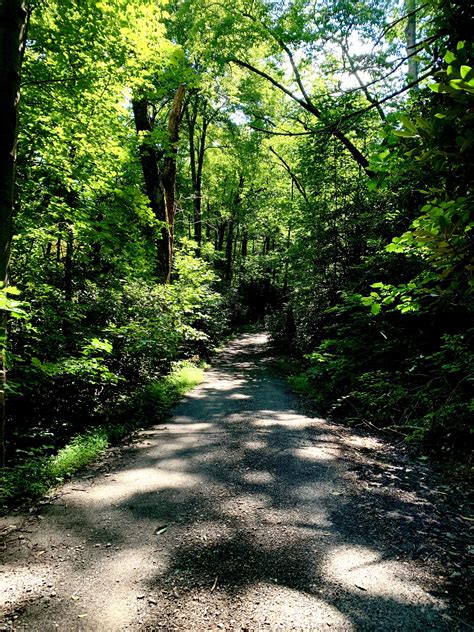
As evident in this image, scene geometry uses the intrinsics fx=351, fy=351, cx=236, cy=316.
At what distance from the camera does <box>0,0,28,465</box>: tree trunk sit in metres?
3.42

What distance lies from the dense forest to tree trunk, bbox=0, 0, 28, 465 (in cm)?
2

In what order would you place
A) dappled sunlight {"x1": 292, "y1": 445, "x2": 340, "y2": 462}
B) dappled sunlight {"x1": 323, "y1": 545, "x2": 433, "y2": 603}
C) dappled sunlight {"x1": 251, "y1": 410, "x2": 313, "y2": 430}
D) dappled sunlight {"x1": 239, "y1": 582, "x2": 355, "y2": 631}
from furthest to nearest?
dappled sunlight {"x1": 251, "y1": 410, "x2": 313, "y2": 430} < dappled sunlight {"x1": 292, "y1": 445, "x2": 340, "y2": 462} < dappled sunlight {"x1": 323, "y1": 545, "x2": 433, "y2": 603} < dappled sunlight {"x1": 239, "y1": 582, "x2": 355, "y2": 631}

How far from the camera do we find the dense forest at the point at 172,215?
234 centimetres

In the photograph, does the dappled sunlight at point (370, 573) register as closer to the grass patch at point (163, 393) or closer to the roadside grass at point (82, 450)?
the roadside grass at point (82, 450)

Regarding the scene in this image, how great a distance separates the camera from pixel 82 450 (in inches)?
195

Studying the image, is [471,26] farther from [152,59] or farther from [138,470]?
[152,59]

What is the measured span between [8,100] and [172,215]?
8.78 metres

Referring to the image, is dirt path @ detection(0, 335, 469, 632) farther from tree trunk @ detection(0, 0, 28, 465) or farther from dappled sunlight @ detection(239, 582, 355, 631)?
tree trunk @ detection(0, 0, 28, 465)

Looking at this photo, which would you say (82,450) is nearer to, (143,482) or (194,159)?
(143,482)

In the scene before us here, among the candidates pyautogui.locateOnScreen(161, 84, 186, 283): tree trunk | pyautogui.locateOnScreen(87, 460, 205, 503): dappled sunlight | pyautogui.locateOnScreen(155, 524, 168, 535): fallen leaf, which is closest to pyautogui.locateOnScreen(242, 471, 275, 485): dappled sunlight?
pyautogui.locateOnScreen(87, 460, 205, 503): dappled sunlight

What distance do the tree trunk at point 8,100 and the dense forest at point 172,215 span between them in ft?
0.06

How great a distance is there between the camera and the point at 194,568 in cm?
273

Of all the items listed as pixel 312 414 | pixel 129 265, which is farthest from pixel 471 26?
pixel 129 265

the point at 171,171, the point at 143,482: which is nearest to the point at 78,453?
the point at 143,482
